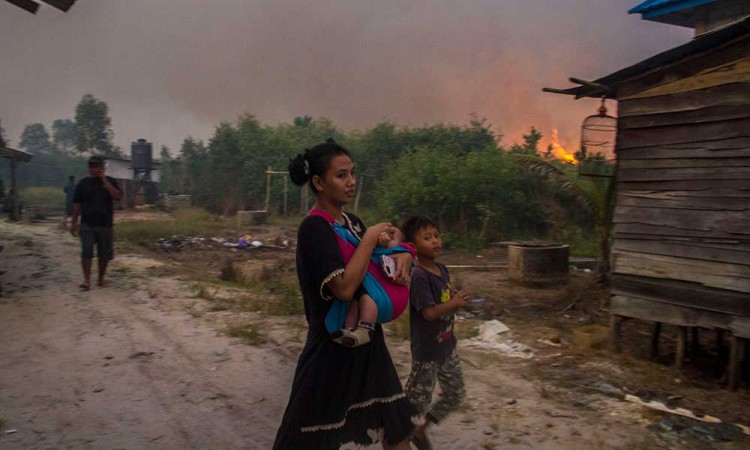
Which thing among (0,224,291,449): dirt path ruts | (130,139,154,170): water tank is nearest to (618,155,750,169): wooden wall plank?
(0,224,291,449): dirt path ruts

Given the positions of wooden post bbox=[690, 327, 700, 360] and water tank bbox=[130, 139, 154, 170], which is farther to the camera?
water tank bbox=[130, 139, 154, 170]

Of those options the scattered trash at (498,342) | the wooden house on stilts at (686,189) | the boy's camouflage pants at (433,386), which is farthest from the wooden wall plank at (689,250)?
the boy's camouflage pants at (433,386)

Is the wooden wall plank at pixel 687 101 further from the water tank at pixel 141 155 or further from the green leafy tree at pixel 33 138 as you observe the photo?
the green leafy tree at pixel 33 138

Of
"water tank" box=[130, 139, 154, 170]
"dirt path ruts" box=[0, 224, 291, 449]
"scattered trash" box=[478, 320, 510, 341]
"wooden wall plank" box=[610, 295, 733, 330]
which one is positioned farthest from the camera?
"water tank" box=[130, 139, 154, 170]

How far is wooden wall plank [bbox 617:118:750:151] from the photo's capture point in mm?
5098

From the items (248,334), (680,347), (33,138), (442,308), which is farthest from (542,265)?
(33,138)

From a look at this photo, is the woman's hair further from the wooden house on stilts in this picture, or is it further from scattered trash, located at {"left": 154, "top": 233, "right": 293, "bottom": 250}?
scattered trash, located at {"left": 154, "top": 233, "right": 293, "bottom": 250}

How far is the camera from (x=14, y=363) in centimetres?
503

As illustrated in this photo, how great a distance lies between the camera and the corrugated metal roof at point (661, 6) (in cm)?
832

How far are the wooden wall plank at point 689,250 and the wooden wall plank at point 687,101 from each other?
126cm

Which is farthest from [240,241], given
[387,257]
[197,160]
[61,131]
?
[61,131]

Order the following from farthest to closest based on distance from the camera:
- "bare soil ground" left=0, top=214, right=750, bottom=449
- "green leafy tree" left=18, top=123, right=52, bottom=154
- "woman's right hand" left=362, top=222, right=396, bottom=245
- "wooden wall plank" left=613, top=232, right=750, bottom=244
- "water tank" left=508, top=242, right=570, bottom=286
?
"green leafy tree" left=18, top=123, right=52, bottom=154 → "water tank" left=508, top=242, right=570, bottom=286 → "wooden wall plank" left=613, top=232, right=750, bottom=244 → "bare soil ground" left=0, top=214, right=750, bottom=449 → "woman's right hand" left=362, top=222, right=396, bottom=245

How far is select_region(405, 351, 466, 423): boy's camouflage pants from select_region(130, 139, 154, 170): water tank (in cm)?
2947

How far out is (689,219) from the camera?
545cm
